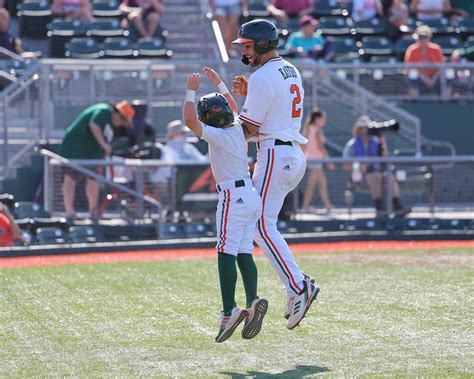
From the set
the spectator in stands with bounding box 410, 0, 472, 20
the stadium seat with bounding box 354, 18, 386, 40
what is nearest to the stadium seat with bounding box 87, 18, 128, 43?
the stadium seat with bounding box 354, 18, 386, 40

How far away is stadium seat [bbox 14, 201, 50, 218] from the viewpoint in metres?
14.1

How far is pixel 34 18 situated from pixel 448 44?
6974mm

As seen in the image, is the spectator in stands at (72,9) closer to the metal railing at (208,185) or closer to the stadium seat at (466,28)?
the metal railing at (208,185)

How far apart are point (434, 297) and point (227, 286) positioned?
8.16 feet

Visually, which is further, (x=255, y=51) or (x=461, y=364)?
(x=255, y=51)

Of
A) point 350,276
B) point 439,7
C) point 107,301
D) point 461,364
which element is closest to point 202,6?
point 439,7

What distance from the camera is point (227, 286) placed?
23.3 ft

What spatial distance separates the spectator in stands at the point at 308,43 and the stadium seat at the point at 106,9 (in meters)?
3.23

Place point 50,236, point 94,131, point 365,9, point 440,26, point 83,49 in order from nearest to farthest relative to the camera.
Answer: point 50,236 < point 94,131 < point 83,49 < point 440,26 < point 365,9

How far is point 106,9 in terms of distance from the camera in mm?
20000

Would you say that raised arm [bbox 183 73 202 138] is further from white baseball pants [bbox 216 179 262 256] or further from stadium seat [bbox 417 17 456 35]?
stadium seat [bbox 417 17 456 35]

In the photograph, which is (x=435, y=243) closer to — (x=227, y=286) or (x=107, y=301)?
(x=107, y=301)

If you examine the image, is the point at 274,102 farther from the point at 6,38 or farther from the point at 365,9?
the point at 365,9

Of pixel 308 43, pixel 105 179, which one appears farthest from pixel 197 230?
pixel 308 43
